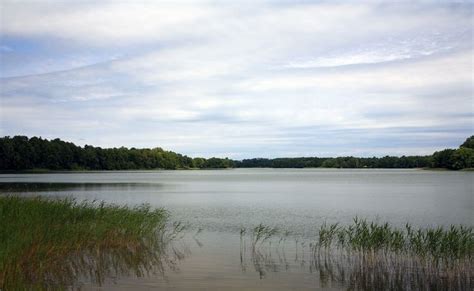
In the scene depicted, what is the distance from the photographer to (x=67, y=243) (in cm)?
1294

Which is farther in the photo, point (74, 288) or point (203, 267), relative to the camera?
point (203, 267)

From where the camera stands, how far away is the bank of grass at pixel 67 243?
1027 centimetres

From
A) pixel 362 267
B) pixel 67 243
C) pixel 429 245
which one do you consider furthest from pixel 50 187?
pixel 429 245

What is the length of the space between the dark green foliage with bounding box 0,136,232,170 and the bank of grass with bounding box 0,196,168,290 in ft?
324

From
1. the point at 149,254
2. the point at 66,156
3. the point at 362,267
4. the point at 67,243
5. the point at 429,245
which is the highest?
the point at 66,156

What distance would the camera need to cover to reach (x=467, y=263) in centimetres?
1229

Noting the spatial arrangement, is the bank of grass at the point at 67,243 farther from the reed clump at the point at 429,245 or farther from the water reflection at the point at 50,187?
the water reflection at the point at 50,187

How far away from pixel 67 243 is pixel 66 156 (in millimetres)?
114454

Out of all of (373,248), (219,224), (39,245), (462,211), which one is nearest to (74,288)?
(39,245)

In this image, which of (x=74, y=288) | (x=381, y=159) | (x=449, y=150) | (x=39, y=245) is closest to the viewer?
(x=74, y=288)

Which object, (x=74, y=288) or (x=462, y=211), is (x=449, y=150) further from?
(x=74, y=288)

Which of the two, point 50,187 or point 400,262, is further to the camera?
point 50,187

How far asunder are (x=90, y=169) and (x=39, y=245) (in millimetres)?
126423

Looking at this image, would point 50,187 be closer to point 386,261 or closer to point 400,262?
point 386,261
